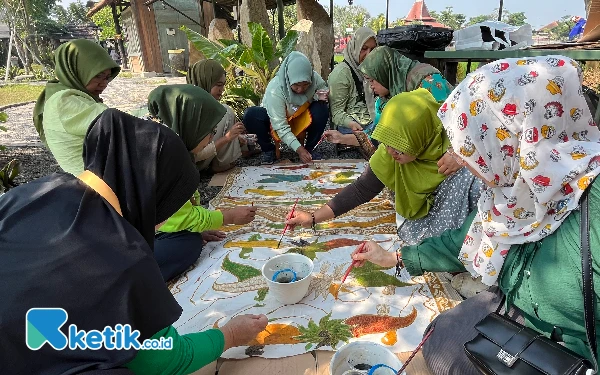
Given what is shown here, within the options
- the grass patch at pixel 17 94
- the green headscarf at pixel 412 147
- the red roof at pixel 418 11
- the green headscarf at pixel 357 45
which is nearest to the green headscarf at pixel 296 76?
the green headscarf at pixel 357 45

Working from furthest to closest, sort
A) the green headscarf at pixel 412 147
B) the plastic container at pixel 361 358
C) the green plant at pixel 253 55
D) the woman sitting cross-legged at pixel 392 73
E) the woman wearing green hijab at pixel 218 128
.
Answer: the green plant at pixel 253 55
the woman wearing green hijab at pixel 218 128
the woman sitting cross-legged at pixel 392 73
the green headscarf at pixel 412 147
the plastic container at pixel 361 358


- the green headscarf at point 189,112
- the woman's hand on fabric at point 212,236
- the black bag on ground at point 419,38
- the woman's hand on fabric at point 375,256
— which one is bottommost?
the woman's hand on fabric at point 212,236

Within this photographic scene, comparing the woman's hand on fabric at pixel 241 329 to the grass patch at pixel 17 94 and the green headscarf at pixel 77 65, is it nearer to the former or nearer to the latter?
the green headscarf at pixel 77 65

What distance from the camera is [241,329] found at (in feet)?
4.47

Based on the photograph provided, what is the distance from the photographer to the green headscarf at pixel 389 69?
318cm

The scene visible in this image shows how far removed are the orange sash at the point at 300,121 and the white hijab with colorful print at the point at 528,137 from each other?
2621 millimetres

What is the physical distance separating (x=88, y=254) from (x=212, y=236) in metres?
1.36

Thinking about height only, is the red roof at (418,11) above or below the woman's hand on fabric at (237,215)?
above

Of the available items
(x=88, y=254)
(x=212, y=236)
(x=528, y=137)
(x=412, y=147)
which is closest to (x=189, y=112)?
(x=212, y=236)

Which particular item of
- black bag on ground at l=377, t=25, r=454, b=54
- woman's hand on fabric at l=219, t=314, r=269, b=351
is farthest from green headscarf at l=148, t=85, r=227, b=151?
black bag on ground at l=377, t=25, r=454, b=54

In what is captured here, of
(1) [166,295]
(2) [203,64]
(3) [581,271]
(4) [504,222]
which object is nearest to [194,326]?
(1) [166,295]

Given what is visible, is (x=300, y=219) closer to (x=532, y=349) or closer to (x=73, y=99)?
(x=532, y=349)

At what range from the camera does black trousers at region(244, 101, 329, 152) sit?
3861 mm

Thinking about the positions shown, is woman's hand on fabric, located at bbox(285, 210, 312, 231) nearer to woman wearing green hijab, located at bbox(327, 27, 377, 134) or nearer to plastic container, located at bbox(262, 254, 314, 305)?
plastic container, located at bbox(262, 254, 314, 305)
